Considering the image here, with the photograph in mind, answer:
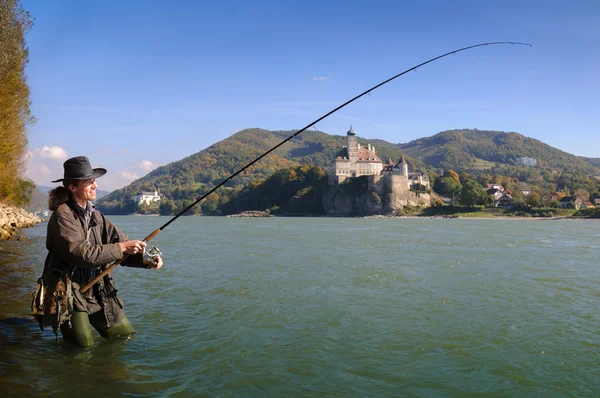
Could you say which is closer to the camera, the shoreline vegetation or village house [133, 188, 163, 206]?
the shoreline vegetation

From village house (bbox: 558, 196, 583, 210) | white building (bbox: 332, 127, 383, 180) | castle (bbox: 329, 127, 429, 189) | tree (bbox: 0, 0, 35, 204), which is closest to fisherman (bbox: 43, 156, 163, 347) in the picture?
tree (bbox: 0, 0, 35, 204)

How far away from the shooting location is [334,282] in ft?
34.7

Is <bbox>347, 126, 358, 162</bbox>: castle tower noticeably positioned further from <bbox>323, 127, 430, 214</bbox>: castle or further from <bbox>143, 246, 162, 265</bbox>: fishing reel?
<bbox>143, 246, 162, 265</bbox>: fishing reel

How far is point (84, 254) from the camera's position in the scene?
3938mm

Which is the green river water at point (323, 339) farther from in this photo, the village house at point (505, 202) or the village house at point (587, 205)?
the village house at point (587, 205)

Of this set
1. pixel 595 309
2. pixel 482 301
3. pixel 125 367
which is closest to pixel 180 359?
pixel 125 367

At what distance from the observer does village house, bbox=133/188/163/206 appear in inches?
6366

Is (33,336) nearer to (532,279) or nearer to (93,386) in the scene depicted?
(93,386)

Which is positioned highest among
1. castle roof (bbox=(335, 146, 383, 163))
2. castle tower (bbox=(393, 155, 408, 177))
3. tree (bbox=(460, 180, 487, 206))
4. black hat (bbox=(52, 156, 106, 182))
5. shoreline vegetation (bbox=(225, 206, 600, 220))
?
castle roof (bbox=(335, 146, 383, 163))

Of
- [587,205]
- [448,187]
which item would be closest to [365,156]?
[448,187]

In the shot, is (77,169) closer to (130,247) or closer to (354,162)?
(130,247)

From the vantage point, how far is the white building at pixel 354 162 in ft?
359

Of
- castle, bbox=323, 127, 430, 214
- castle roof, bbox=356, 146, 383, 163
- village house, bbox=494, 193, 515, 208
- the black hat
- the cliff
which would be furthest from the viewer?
castle roof, bbox=356, 146, 383, 163

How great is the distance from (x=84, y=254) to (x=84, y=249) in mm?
46
